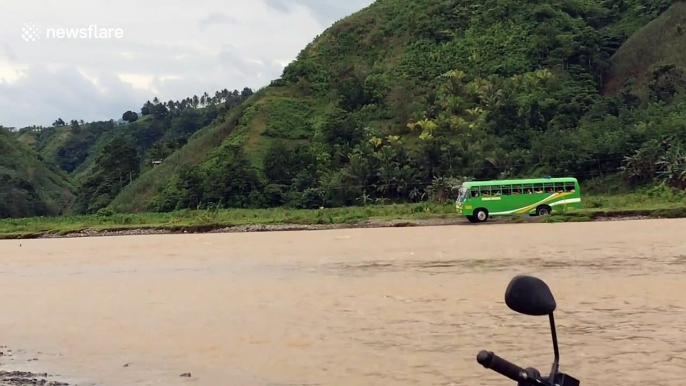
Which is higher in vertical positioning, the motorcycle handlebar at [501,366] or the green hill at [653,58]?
the green hill at [653,58]

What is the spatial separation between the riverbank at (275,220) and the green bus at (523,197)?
610 millimetres

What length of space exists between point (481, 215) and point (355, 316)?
1261 inches

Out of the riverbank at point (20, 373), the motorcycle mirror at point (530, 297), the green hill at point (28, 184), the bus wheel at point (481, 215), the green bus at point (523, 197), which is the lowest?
the riverbank at point (20, 373)

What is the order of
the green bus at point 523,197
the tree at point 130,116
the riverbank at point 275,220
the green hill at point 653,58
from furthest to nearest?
the tree at point 130,116
the green hill at point 653,58
the green bus at point 523,197
the riverbank at point 275,220

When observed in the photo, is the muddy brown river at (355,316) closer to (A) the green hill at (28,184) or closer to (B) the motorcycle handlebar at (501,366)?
(B) the motorcycle handlebar at (501,366)

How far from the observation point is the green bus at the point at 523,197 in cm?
4591

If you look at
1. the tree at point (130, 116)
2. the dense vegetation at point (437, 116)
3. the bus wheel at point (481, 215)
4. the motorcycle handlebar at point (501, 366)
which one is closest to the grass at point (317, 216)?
the bus wheel at point (481, 215)

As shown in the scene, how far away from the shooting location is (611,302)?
50.7 ft

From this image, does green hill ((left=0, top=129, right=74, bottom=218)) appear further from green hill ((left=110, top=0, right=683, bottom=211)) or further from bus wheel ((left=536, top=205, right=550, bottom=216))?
bus wheel ((left=536, top=205, right=550, bottom=216))

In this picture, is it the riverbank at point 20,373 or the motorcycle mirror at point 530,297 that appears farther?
the riverbank at point 20,373

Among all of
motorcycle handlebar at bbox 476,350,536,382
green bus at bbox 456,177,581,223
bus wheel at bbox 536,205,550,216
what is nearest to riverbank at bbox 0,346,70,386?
motorcycle handlebar at bbox 476,350,536,382

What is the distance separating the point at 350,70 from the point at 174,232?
1578 inches

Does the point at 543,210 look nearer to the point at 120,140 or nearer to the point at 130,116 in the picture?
the point at 120,140

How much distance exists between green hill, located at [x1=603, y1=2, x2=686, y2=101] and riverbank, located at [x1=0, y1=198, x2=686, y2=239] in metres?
27.4
